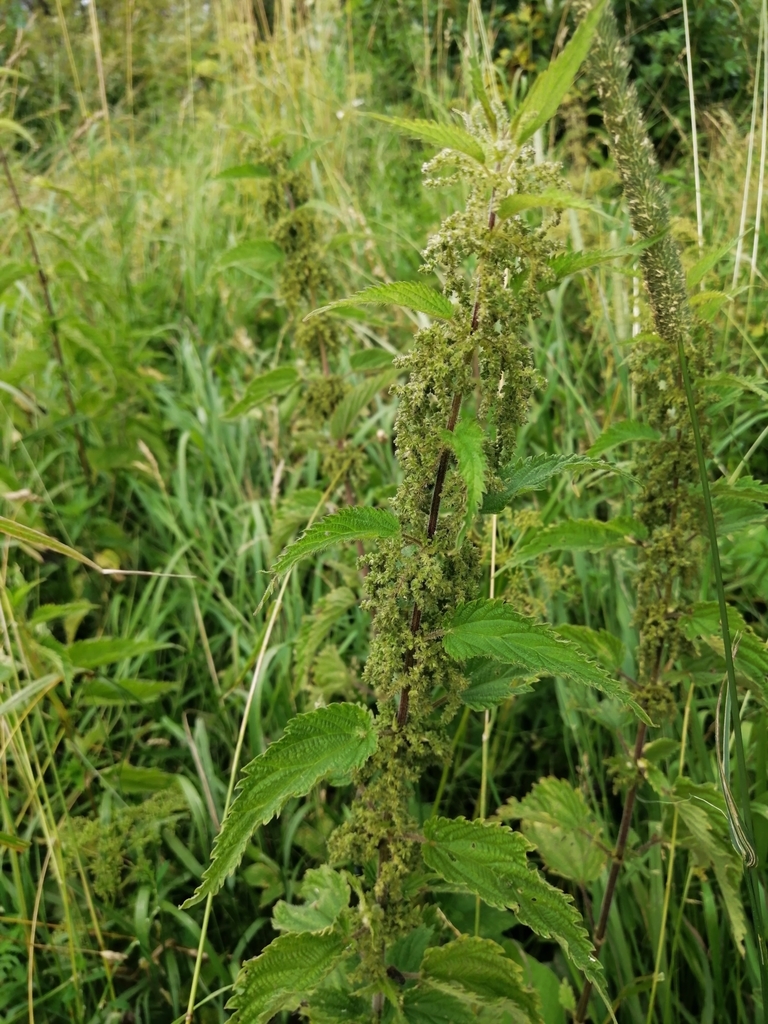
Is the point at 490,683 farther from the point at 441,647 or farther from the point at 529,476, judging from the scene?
the point at 529,476

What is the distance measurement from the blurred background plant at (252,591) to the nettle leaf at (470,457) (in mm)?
302

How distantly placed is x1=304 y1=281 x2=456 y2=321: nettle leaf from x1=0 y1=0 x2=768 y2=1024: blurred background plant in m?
0.24

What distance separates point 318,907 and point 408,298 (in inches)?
34.5

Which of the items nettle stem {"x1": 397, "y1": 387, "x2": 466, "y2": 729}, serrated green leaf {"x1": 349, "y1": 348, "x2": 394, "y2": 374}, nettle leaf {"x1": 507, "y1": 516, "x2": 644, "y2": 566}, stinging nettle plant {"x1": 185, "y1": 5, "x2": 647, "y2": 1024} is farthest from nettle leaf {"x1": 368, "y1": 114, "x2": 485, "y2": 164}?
serrated green leaf {"x1": 349, "y1": 348, "x2": 394, "y2": 374}

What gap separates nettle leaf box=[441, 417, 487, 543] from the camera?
740mm

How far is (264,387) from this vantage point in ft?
5.78

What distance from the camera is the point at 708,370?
4.12ft

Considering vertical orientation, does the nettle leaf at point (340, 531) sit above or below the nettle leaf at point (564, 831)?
above

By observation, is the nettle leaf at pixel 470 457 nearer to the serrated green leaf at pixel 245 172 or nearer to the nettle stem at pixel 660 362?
the nettle stem at pixel 660 362

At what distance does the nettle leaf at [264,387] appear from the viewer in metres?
1.73

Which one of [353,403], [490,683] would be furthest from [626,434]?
[353,403]

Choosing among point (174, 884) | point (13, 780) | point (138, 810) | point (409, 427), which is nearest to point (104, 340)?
point (13, 780)

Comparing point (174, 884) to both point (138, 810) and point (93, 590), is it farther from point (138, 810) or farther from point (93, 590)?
Result: point (93, 590)

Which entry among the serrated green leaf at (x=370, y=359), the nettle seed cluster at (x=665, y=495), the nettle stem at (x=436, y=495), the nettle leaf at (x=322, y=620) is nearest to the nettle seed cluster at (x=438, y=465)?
the nettle stem at (x=436, y=495)
